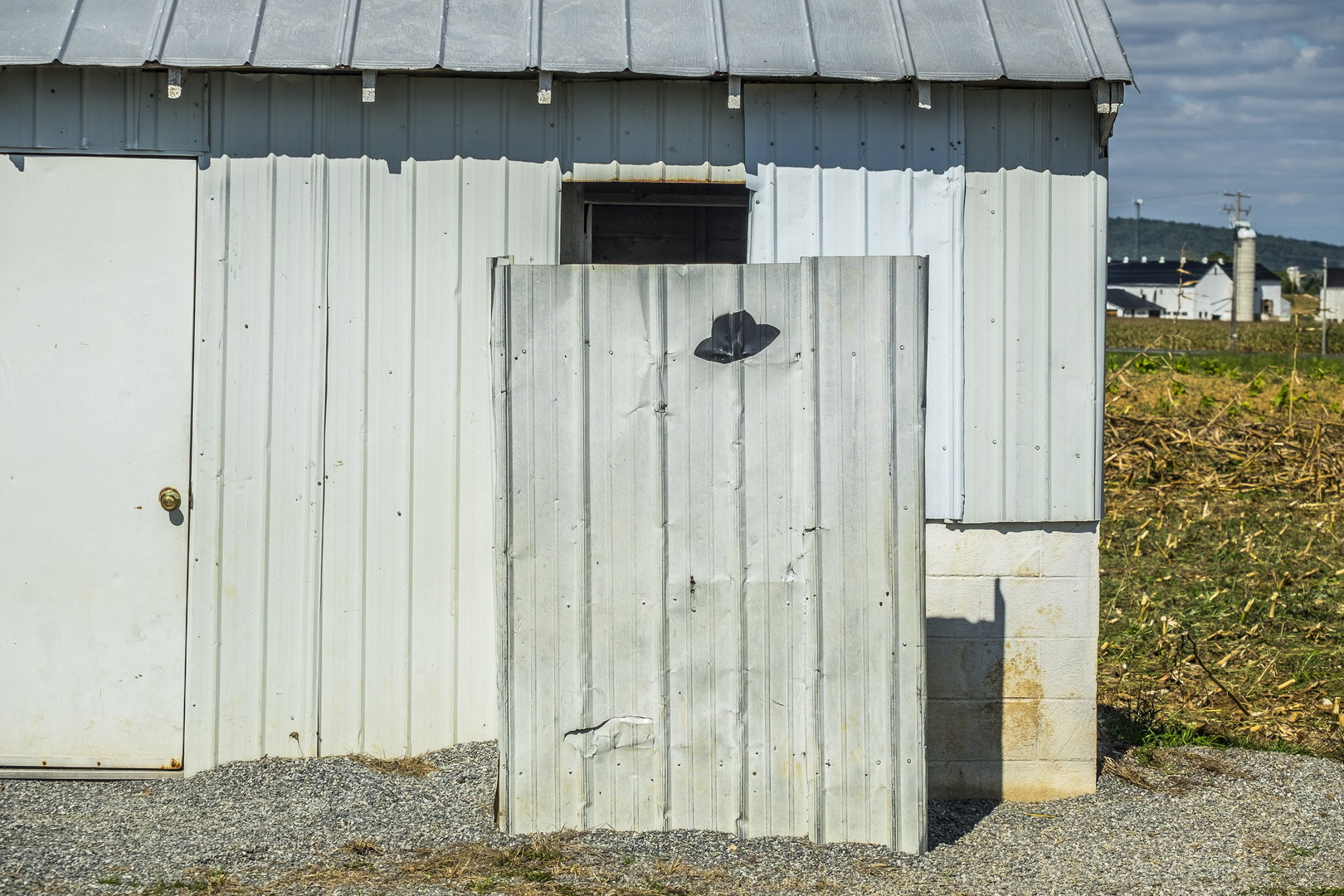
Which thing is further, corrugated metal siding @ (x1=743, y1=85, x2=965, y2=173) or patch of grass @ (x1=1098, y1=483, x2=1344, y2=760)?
patch of grass @ (x1=1098, y1=483, x2=1344, y2=760)

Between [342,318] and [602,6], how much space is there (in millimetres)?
1698

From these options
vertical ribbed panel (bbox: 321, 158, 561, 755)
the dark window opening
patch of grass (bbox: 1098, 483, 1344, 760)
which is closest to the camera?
vertical ribbed panel (bbox: 321, 158, 561, 755)

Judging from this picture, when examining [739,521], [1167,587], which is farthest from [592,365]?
[1167,587]

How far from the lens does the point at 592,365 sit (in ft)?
13.4

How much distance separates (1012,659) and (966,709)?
293 millimetres

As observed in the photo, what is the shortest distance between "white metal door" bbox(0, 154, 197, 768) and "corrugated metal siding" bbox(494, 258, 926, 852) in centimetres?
162

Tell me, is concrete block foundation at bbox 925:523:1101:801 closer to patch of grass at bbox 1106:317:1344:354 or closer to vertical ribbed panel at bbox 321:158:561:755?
vertical ribbed panel at bbox 321:158:561:755

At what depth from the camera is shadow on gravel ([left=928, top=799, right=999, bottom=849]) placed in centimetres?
444

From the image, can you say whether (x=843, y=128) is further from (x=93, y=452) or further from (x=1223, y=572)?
(x=1223, y=572)

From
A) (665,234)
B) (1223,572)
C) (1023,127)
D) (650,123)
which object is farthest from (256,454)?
(1223,572)

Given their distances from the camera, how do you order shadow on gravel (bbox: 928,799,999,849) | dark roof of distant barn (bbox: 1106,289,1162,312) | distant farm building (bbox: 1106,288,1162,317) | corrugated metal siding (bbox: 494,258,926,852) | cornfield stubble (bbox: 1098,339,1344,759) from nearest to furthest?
corrugated metal siding (bbox: 494,258,926,852), shadow on gravel (bbox: 928,799,999,849), cornfield stubble (bbox: 1098,339,1344,759), distant farm building (bbox: 1106,288,1162,317), dark roof of distant barn (bbox: 1106,289,1162,312)

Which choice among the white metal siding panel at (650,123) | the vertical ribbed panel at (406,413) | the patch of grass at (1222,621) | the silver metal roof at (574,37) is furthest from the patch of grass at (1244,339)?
the vertical ribbed panel at (406,413)

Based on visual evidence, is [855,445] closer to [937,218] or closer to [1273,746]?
[937,218]

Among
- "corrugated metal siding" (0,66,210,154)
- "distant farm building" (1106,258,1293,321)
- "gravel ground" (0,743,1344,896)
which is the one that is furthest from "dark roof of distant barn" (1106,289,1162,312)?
"corrugated metal siding" (0,66,210,154)
